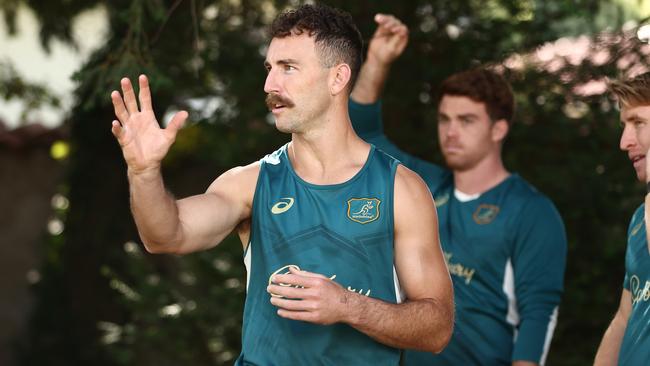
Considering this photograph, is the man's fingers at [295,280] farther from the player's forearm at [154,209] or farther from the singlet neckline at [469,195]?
the singlet neckline at [469,195]

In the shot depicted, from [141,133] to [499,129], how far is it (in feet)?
7.45

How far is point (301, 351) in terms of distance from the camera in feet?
12.3

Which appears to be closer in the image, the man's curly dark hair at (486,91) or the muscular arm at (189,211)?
the muscular arm at (189,211)

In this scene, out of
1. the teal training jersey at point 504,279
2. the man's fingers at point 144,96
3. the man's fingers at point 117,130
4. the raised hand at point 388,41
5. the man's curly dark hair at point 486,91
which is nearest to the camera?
the man's fingers at point 117,130

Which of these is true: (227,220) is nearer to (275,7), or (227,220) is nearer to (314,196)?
(314,196)

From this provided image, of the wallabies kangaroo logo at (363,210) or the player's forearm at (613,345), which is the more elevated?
the wallabies kangaroo logo at (363,210)

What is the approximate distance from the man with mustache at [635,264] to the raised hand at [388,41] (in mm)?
1155

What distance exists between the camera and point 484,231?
196 inches

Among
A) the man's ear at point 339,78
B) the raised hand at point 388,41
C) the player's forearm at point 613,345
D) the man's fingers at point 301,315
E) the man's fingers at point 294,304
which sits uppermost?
the raised hand at point 388,41

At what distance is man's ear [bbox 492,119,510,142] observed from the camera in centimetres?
530

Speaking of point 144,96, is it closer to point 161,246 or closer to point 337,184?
point 161,246

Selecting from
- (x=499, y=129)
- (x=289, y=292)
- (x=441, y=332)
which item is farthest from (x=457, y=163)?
(x=289, y=292)

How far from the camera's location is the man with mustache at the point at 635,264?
3.89 metres

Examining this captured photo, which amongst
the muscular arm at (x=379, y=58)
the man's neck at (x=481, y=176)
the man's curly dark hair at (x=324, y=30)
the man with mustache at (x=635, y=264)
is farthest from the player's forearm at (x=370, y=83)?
the man with mustache at (x=635, y=264)
